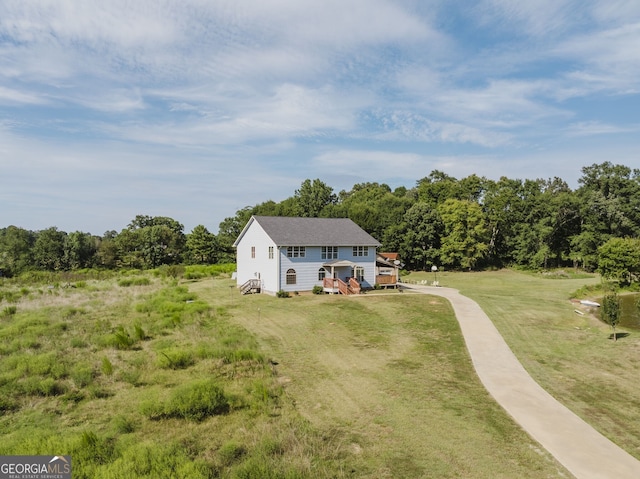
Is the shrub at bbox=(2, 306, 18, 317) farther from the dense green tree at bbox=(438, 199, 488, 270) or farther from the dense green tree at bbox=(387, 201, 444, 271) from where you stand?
the dense green tree at bbox=(438, 199, 488, 270)

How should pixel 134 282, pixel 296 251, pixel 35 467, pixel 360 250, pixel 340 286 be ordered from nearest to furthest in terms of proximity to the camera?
1. pixel 35 467
2. pixel 340 286
3. pixel 296 251
4. pixel 360 250
5. pixel 134 282

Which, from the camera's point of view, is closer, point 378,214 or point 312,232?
point 312,232

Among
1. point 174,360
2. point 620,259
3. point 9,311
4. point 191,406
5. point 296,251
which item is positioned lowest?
→ point 191,406

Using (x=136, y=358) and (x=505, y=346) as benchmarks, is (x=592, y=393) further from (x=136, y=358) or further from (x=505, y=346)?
(x=136, y=358)

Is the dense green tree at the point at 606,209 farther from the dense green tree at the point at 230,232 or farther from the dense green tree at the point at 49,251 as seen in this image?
the dense green tree at the point at 49,251

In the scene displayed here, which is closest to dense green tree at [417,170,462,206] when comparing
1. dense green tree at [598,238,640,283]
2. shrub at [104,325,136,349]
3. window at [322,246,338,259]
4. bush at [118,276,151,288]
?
dense green tree at [598,238,640,283]

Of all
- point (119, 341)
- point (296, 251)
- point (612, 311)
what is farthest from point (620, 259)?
point (119, 341)

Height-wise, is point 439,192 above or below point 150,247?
above

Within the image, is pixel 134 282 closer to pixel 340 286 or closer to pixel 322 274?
pixel 322 274
